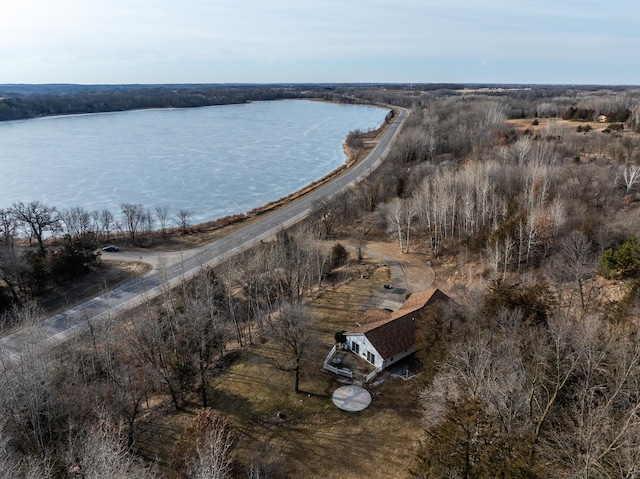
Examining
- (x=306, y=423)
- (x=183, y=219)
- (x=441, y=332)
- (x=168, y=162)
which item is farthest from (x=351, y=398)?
(x=168, y=162)

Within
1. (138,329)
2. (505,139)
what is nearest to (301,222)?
(138,329)

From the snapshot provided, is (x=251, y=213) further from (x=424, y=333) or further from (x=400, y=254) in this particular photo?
(x=424, y=333)

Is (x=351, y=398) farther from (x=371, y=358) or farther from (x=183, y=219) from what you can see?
(x=183, y=219)

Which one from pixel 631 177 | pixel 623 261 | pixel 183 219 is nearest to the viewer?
pixel 623 261

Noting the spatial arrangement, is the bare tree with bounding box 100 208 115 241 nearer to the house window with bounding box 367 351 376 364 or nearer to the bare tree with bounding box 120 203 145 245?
the bare tree with bounding box 120 203 145 245

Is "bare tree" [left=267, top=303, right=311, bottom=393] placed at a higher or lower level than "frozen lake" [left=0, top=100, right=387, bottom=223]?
lower

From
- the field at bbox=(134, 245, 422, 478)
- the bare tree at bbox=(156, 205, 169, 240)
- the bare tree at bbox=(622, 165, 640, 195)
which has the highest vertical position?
the bare tree at bbox=(622, 165, 640, 195)

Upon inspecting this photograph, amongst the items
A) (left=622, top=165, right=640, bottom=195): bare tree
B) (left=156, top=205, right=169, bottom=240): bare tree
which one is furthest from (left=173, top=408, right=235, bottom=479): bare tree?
(left=622, top=165, right=640, bottom=195): bare tree
